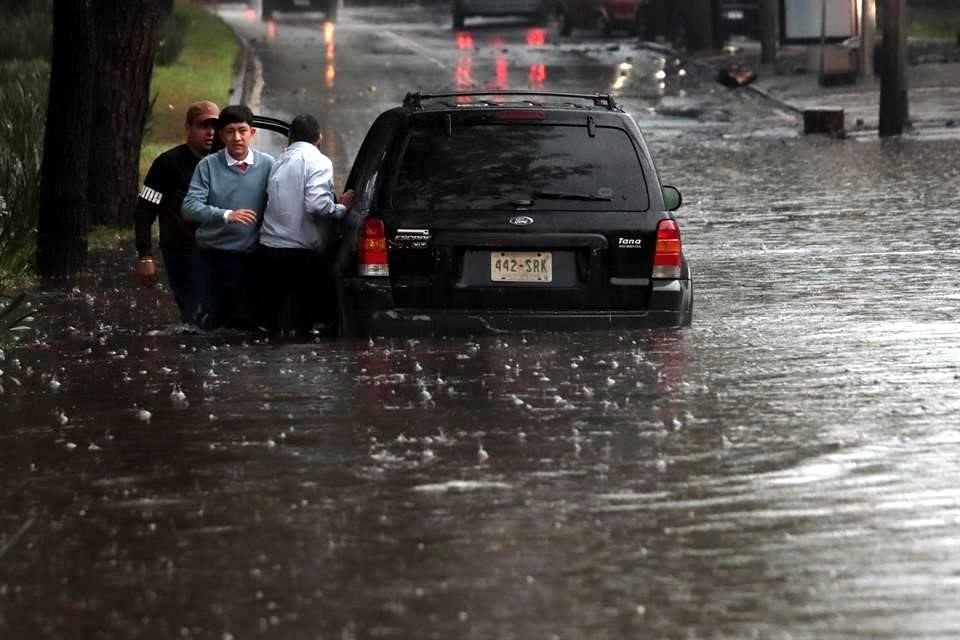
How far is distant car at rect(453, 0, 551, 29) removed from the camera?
188ft

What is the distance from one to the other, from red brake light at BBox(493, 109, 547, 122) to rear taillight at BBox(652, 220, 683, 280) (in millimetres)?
852

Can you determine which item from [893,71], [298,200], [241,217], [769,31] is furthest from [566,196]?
[769,31]

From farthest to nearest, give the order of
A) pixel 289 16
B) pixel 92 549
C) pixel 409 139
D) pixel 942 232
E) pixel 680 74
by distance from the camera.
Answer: pixel 289 16 < pixel 680 74 < pixel 942 232 < pixel 409 139 < pixel 92 549

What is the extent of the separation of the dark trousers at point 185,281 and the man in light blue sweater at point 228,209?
0.19 ft

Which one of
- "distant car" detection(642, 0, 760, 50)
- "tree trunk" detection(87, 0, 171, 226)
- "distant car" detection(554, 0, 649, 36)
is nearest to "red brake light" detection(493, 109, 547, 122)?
"tree trunk" detection(87, 0, 171, 226)

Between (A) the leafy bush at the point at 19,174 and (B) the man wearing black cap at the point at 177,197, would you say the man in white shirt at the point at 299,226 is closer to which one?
(B) the man wearing black cap at the point at 177,197

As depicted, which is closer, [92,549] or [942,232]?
[92,549]

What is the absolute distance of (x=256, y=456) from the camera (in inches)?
368

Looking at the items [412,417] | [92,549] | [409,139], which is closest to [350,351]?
[409,139]

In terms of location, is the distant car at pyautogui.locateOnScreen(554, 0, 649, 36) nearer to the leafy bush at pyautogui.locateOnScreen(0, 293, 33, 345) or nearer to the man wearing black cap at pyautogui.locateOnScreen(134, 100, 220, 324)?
the leafy bush at pyautogui.locateOnScreen(0, 293, 33, 345)

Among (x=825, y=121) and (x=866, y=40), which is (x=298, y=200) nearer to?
(x=825, y=121)

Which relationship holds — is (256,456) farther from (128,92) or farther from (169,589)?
(128,92)

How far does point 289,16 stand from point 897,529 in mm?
60469

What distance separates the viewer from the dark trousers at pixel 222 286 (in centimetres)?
1319
